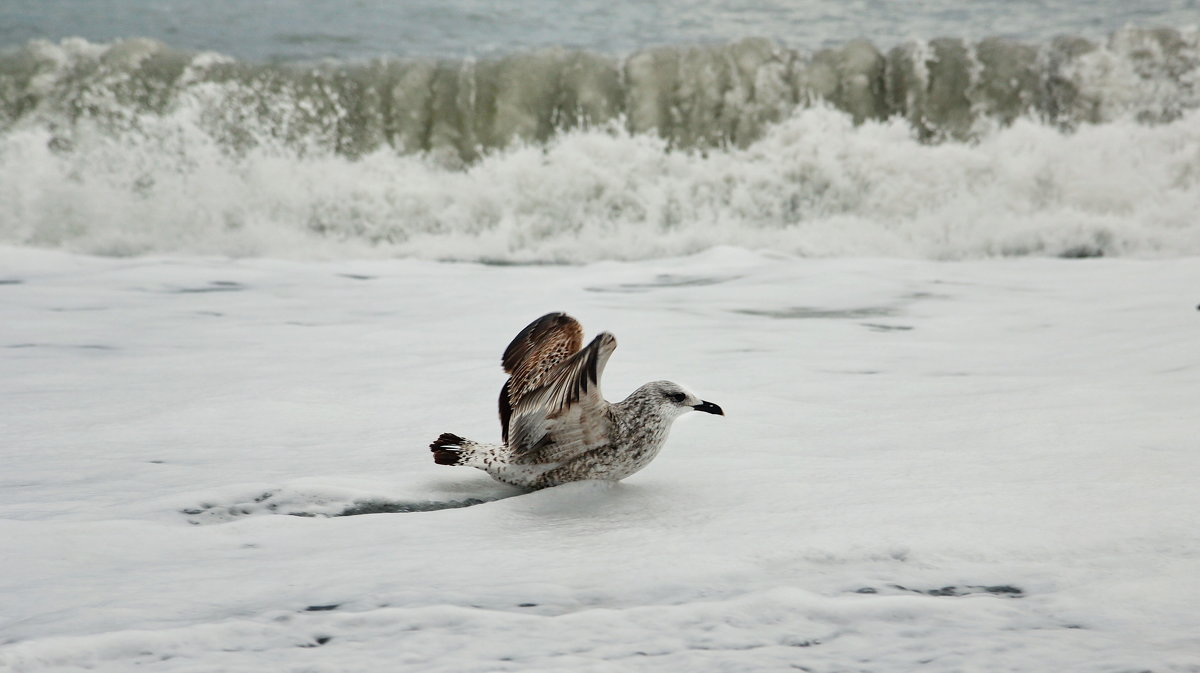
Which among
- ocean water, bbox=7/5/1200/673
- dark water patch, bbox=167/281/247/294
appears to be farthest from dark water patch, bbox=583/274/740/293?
dark water patch, bbox=167/281/247/294

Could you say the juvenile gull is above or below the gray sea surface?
below

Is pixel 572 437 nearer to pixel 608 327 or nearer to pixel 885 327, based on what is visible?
pixel 608 327

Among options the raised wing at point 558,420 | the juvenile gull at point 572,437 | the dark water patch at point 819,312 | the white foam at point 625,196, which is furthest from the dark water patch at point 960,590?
the white foam at point 625,196

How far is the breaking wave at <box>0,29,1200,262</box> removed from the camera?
27.5 ft

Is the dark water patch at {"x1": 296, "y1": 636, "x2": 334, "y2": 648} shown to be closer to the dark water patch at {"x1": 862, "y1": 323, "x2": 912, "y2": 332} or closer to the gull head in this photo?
the gull head

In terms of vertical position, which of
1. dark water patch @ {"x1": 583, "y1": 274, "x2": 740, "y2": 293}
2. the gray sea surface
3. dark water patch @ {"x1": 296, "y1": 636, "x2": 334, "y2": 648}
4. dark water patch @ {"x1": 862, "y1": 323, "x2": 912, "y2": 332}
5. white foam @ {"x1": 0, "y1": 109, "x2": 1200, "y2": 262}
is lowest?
dark water patch @ {"x1": 296, "y1": 636, "x2": 334, "y2": 648}

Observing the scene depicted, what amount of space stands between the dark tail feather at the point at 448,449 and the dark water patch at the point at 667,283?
4156mm

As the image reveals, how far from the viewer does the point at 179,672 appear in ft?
5.43

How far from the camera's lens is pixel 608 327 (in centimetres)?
528

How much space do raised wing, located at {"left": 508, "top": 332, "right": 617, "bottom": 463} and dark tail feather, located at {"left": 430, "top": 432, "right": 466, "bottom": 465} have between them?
121mm

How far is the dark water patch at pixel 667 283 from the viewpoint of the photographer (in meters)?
6.63

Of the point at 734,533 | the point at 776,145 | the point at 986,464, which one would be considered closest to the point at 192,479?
the point at 734,533

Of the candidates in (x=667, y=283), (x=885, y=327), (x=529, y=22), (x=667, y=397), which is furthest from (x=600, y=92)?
(x=667, y=397)

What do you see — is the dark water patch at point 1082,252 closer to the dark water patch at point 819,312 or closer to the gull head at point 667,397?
the dark water patch at point 819,312
